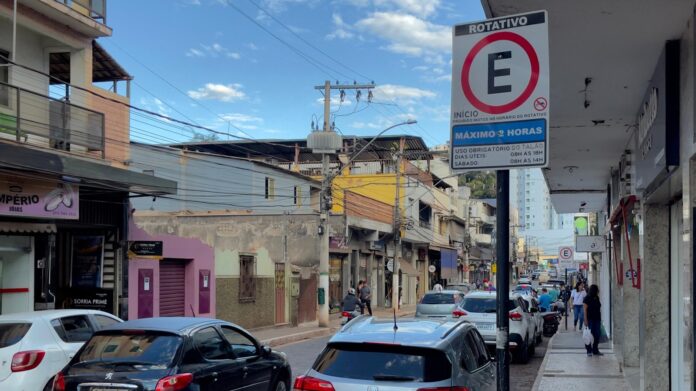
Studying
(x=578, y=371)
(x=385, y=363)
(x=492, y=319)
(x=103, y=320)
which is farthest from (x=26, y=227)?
(x=578, y=371)

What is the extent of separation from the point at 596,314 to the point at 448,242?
49.2m

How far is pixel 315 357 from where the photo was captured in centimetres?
1781

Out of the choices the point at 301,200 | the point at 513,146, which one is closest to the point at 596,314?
the point at 513,146

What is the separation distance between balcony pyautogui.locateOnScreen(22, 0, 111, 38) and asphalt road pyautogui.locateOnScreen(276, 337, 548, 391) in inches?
393

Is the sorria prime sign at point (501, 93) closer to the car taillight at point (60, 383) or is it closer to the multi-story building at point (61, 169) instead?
the car taillight at point (60, 383)

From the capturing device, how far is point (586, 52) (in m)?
6.78

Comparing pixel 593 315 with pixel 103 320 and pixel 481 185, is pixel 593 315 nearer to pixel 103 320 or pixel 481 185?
pixel 103 320

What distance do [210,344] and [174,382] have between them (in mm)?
1164

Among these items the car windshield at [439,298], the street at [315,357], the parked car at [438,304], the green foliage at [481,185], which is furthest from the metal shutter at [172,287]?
the green foliage at [481,185]

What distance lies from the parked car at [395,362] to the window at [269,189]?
34065mm

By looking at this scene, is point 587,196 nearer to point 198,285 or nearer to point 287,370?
point 198,285

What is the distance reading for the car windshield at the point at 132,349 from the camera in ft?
25.3

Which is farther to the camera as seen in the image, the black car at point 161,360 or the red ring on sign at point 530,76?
the black car at point 161,360

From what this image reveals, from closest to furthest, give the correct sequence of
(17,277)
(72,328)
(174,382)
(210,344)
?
(174,382)
(210,344)
(72,328)
(17,277)
